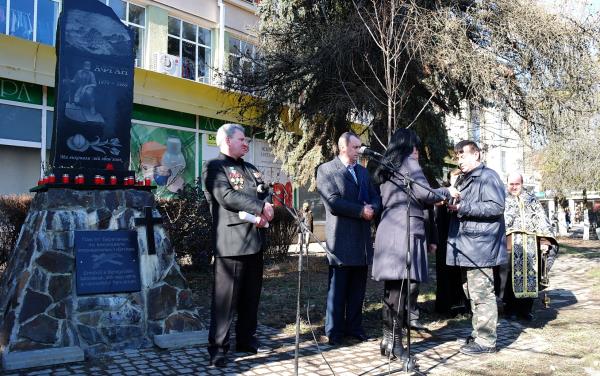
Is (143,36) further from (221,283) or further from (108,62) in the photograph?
(221,283)

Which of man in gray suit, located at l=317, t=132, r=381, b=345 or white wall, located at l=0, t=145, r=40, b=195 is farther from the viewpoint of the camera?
white wall, located at l=0, t=145, r=40, b=195

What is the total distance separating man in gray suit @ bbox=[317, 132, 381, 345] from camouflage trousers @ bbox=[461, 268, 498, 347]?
98 centimetres

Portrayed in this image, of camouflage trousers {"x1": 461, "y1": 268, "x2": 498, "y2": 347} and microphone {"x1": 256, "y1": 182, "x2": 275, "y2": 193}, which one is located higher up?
microphone {"x1": 256, "y1": 182, "x2": 275, "y2": 193}

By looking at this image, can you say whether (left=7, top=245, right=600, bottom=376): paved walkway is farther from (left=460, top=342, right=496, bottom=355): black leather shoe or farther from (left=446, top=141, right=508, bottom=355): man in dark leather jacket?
(left=446, top=141, right=508, bottom=355): man in dark leather jacket

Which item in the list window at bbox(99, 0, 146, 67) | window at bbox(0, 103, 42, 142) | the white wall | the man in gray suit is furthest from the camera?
Answer: window at bbox(99, 0, 146, 67)

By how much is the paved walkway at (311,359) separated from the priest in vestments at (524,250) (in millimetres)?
515

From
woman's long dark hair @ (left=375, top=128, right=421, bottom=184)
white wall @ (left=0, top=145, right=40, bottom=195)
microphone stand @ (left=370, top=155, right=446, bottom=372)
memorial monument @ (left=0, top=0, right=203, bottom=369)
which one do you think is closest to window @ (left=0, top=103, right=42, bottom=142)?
white wall @ (left=0, top=145, right=40, bottom=195)

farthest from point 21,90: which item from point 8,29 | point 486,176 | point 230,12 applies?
point 486,176

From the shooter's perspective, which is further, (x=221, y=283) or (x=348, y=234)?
(x=348, y=234)

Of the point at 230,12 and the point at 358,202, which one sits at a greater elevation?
the point at 230,12

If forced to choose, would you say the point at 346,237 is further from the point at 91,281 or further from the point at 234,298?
the point at 91,281

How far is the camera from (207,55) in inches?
730

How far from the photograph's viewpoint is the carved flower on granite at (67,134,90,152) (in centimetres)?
530

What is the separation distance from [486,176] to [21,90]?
1261cm
